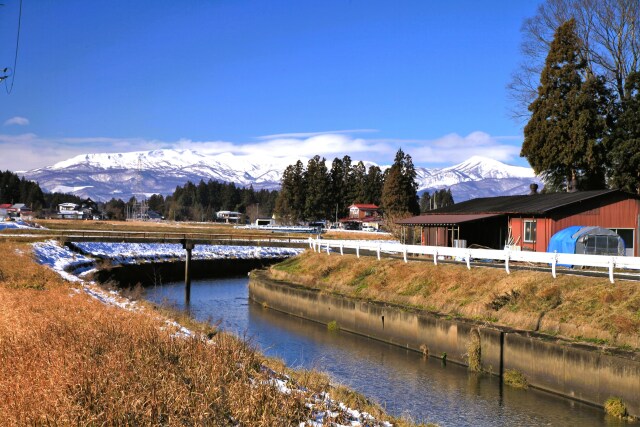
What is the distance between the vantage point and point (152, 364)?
397 inches

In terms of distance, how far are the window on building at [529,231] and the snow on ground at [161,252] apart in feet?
96.6

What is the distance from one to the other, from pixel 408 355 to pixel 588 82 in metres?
30.0


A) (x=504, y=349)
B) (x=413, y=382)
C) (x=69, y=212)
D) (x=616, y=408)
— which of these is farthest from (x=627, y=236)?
(x=69, y=212)

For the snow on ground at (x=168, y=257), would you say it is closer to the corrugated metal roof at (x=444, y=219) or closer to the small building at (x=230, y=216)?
the corrugated metal roof at (x=444, y=219)

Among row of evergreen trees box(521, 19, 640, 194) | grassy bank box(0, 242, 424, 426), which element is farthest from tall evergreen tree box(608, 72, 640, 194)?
grassy bank box(0, 242, 424, 426)

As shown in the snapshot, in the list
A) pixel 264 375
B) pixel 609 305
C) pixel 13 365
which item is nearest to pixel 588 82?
pixel 609 305

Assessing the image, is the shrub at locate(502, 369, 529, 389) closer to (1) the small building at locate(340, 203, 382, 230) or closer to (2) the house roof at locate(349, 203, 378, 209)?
(1) the small building at locate(340, 203, 382, 230)

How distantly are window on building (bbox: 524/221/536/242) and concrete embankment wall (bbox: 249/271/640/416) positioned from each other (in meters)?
12.0

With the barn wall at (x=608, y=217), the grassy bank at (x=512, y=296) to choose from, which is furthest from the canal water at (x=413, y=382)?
the barn wall at (x=608, y=217)

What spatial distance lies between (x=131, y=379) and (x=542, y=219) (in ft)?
88.9

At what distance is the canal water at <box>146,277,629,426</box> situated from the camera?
46.6ft

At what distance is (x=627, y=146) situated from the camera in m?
40.2

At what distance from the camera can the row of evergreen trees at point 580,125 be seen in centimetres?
4112

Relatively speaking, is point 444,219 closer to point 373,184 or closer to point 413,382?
point 413,382
